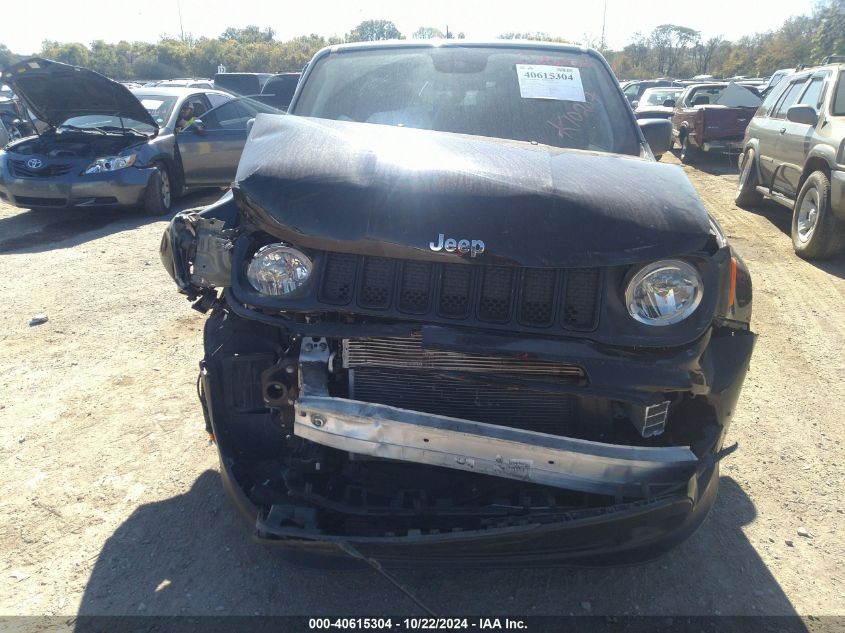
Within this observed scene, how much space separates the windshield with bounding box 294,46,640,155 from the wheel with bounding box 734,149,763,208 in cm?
667

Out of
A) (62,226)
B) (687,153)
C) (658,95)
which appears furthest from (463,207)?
(658,95)

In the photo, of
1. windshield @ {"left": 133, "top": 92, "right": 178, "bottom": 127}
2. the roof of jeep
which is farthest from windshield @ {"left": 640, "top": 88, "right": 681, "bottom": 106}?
the roof of jeep

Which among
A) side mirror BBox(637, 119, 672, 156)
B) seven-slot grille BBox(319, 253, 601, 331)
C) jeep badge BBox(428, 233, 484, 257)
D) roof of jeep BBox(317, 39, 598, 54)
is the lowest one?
seven-slot grille BBox(319, 253, 601, 331)

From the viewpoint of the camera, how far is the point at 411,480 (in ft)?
7.69

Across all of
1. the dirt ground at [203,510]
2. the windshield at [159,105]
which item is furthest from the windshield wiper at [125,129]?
the dirt ground at [203,510]

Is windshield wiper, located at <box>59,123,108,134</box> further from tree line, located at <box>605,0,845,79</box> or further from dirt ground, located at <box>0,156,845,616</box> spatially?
Answer: tree line, located at <box>605,0,845,79</box>

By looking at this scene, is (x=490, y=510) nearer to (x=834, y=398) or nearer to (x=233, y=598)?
(x=233, y=598)

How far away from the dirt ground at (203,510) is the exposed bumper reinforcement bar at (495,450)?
0.62 m

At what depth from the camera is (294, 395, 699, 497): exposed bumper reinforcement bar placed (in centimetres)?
200

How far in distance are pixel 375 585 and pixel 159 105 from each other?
9.41m

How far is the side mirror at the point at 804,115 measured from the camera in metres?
7.21

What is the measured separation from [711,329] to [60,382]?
3882 mm

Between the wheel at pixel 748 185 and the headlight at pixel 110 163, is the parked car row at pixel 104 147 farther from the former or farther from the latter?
the wheel at pixel 748 185

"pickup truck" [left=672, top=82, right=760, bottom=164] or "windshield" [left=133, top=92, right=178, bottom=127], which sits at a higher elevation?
"windshield" [left=133, top=92, right=178, bottom=127]
